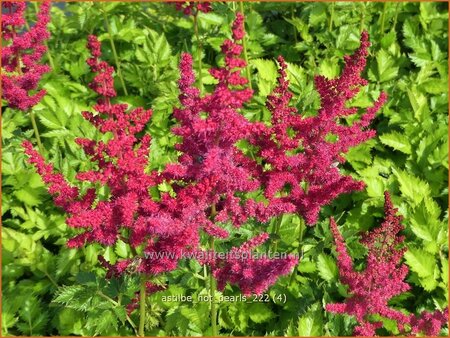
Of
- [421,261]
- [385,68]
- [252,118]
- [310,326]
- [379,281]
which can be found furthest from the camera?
[385,68]

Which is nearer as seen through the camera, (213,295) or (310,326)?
(213,295)

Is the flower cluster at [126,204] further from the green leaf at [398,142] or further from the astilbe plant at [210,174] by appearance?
the green leaf at [398,142]

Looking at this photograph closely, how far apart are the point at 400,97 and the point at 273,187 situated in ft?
9.28

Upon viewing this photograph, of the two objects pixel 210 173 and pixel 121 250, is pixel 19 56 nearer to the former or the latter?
pixel 121 250

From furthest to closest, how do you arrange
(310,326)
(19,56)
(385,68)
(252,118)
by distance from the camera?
(385,68) → (252,118) → (19,56) → (310,326)

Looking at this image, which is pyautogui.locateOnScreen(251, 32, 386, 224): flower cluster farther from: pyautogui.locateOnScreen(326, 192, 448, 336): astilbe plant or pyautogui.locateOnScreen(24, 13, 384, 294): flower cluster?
pyautogui.locateOnScreen(326, 192, 448, 336): astilbe plant

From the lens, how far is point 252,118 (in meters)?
4.47

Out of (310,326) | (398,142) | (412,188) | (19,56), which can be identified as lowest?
(310,326)

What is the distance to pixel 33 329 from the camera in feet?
11.1

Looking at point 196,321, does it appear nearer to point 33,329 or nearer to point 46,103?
point 33,329

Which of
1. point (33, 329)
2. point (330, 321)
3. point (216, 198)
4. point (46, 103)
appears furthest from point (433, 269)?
point (46, 103)

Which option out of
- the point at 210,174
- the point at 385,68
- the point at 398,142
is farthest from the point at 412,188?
the point at 210,174

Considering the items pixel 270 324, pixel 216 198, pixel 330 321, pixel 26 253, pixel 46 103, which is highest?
pixel 216 198

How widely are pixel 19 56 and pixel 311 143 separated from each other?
243 centimetres
